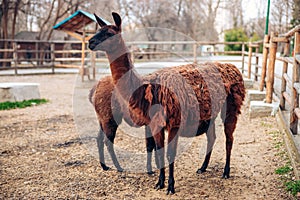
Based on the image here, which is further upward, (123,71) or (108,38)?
(108,38)

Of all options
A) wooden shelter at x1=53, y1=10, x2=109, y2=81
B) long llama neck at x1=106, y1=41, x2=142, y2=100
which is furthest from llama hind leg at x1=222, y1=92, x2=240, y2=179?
wooden shelter at x1=53, y1=10, x2=109, y2=81

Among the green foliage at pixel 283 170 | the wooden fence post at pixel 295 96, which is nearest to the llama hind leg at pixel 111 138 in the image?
the green foliage at pixel 283 170

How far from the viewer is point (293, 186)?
3057mm

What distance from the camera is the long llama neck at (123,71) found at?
3.11 metres

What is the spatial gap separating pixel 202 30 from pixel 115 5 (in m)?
8.27

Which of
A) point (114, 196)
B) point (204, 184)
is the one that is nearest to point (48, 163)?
point (114, 196)

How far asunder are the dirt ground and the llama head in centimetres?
147

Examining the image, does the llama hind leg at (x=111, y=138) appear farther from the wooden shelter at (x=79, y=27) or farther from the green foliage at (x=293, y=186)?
the wooden shelter at (x=79, y=27)

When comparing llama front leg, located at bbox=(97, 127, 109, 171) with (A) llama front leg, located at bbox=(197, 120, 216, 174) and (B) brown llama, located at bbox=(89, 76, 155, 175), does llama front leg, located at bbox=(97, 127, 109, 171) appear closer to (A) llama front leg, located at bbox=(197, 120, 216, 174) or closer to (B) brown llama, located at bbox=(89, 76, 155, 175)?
(B) brown llama, located at bbox=(89, 76, 155, 175)

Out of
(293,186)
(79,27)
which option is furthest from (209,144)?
(79,27)

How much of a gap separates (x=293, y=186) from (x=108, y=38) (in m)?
2.26

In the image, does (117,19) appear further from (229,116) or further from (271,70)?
(271,70)

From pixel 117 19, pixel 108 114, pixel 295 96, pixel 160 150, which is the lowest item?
pixel 160 150

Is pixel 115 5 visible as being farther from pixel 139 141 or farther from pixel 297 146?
pixel 297 146
